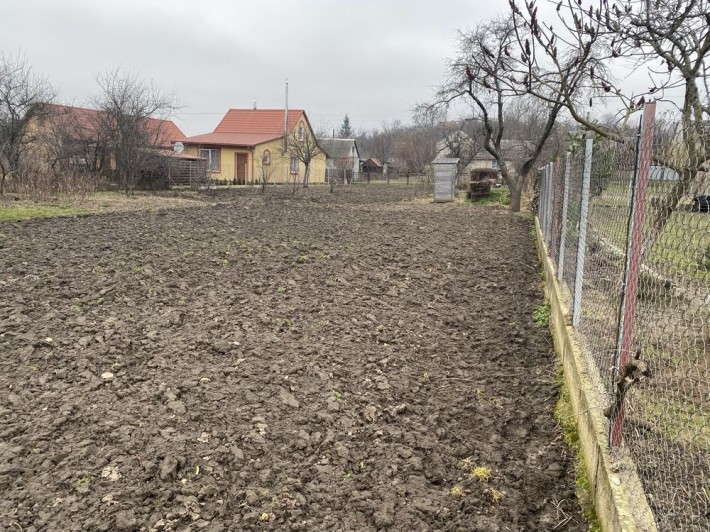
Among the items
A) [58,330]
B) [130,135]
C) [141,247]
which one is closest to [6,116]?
[130,135]

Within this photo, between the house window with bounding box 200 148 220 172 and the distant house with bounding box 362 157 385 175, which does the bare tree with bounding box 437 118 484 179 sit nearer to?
the house window with bounding box 200 148 220 172

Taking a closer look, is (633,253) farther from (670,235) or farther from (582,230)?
(582,230)

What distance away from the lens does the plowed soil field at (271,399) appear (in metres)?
2.58

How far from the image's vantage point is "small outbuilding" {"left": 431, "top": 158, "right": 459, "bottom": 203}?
23609 millimetres

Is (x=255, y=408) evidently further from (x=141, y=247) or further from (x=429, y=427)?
(x=141, y=247)

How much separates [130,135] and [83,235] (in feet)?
43.6

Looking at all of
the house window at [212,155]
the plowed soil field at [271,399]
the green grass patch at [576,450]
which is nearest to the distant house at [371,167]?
the house window at [212,155]

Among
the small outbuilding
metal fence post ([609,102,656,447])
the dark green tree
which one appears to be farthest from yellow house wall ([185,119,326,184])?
the dark green tree

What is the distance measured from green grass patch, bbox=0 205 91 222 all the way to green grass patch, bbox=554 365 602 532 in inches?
439

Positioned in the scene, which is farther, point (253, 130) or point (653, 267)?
point (253, 130)

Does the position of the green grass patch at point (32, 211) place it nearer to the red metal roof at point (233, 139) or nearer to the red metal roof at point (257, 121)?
the red metal roof at point (233, 139)

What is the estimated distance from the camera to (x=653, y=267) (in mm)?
2975

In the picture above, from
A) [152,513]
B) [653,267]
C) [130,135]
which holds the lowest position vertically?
[152,513]

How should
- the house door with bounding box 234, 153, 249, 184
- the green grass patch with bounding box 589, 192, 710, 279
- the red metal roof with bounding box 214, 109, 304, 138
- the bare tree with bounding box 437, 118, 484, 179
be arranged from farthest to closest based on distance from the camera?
the red metal roof with bounding box 214, 109, 304, 138
the house door with bounding box 234, 153, 249, 184
the bare tree with bounding box 437, 118, 484, 179
the green grass patch with bounding box 589, 192, 710, 279
